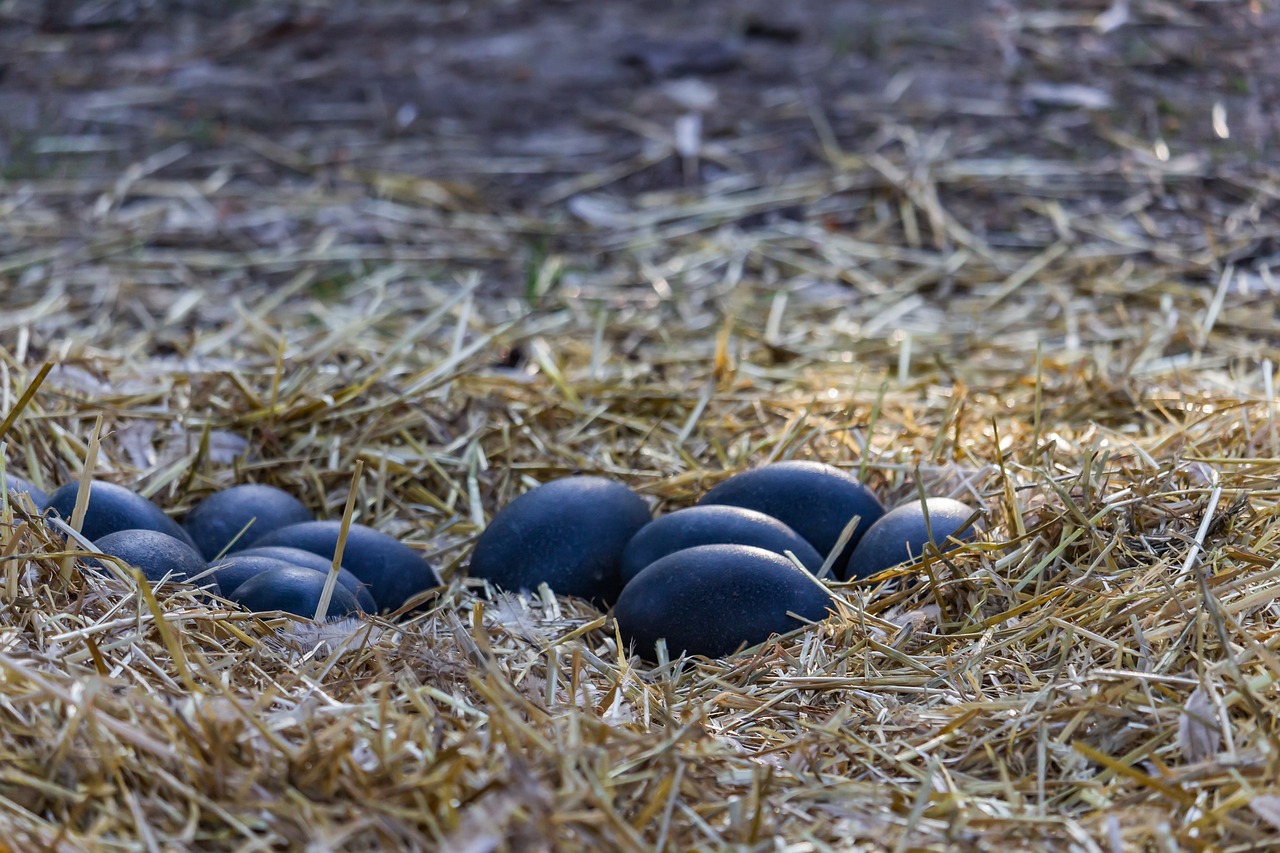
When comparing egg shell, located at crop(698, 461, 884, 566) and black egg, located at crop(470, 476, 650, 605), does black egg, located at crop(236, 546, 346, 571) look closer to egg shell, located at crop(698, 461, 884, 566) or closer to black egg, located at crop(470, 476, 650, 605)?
black egg, located at crop(470, 476, 650, 605)

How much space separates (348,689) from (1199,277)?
4059 mm

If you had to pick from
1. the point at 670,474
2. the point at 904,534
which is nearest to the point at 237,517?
the point at 670,474

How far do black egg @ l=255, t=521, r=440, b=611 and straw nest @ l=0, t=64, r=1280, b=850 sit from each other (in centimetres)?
10

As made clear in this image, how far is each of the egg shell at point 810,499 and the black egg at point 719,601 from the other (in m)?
0.35

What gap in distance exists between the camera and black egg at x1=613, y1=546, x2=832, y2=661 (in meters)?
2.70

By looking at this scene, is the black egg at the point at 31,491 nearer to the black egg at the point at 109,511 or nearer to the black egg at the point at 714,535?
the black egg at the point at 109,511

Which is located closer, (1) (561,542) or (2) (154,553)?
(2) (154,553)

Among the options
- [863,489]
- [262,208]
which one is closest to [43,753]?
[863,489]

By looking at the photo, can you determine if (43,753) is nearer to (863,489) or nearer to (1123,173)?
(863,489)

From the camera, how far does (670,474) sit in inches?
143

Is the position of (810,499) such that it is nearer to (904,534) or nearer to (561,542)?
(904,534)

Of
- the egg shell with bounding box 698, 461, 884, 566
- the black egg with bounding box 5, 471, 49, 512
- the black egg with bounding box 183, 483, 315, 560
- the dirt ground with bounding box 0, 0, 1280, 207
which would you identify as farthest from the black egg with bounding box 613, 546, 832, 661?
the dirt ground with bounding box 0, 0, 1280, 207

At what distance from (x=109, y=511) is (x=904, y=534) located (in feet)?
5.82

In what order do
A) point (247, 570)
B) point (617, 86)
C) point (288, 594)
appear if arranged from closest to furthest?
point (288, 594) < point (247, 570) < point (617, 86)
